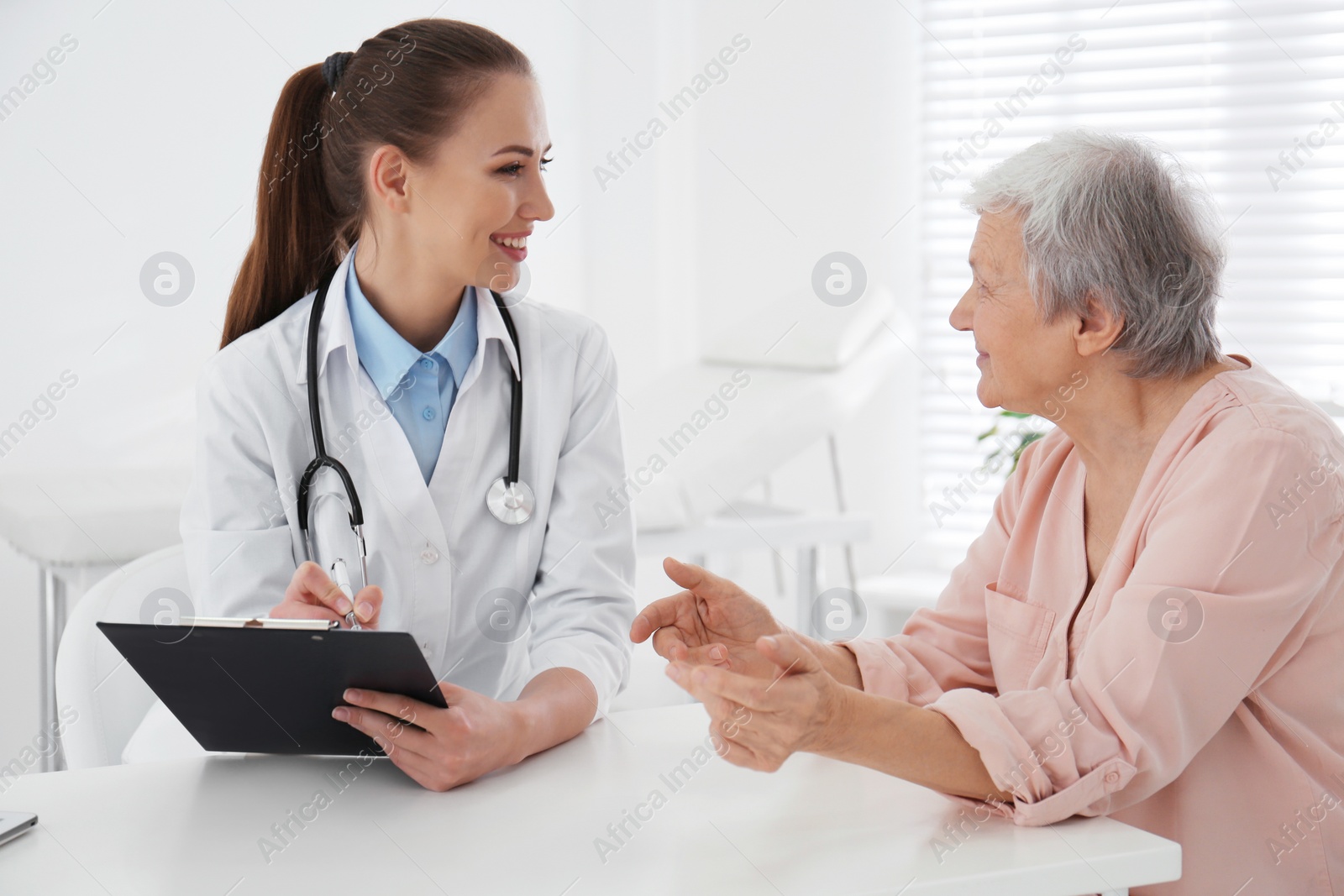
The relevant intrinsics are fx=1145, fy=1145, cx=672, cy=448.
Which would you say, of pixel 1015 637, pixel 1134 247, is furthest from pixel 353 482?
pixel 1134 247

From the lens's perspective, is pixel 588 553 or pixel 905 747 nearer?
pixel 905 747

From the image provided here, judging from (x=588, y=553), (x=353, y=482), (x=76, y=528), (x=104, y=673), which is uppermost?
(x=353, y=482)

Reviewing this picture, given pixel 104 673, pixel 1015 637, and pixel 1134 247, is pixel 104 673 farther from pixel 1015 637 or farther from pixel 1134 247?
pixel 1134 247

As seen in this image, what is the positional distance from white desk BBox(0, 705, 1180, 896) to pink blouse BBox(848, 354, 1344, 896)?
80mm

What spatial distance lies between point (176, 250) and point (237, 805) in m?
2.56

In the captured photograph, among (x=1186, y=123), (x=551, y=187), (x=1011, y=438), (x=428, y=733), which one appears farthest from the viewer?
(x=551, y=187)

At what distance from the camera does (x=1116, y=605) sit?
110cm

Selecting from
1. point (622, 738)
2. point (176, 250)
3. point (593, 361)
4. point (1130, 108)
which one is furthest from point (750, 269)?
point (622, 738)

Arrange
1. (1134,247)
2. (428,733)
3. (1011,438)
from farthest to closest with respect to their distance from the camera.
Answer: (1011,438) → (1134,247) → (428,733)

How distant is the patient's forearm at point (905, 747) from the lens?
1.03 metres

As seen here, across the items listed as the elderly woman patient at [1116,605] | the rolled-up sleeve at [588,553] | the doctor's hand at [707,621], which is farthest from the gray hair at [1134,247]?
the rolled-up sleeve at [588,553]

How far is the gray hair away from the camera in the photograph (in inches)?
47.5

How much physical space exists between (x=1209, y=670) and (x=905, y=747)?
29 cm

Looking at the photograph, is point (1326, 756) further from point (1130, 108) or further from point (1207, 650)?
point (1130, 108)
